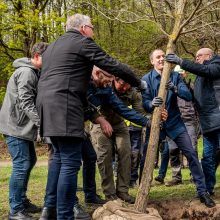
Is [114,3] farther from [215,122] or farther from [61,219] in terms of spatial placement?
[61,219]

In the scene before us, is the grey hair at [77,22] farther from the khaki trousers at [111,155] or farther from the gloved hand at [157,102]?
the khaki trousers at [111,155]

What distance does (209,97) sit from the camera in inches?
234

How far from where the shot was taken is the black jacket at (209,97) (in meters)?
5.80

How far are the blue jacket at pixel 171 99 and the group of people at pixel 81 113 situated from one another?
0.01m

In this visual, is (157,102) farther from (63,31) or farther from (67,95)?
(63,31)

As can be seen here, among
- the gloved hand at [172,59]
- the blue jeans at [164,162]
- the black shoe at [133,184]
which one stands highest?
the gloved hand at [172,59]

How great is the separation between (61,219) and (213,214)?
205 centimetres

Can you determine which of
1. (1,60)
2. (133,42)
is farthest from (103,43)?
(1,60)

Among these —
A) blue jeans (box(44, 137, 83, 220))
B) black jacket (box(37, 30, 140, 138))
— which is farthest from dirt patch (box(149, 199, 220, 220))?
black jacket (box(37, 30, 140, 138))

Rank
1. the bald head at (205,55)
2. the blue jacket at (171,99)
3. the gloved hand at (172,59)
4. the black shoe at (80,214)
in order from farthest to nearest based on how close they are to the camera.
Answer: the bald head at (205,55) → the blue jacket at (171,99) → the gloved hand at (172,59) → the black shoe at (80,214)

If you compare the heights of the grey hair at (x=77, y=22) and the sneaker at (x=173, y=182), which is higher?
the grey hair at (x=77, y=22)

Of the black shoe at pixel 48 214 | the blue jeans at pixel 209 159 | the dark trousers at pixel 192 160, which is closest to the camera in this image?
the black shoe at pixel 48 214

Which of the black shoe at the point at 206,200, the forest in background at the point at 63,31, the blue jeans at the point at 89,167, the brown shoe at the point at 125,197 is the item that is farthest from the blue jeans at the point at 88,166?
the forest in background at the point at 63,31

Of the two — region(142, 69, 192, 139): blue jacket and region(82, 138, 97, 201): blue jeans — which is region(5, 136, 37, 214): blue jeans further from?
region(142, 69, 192, 139): blue jacket
